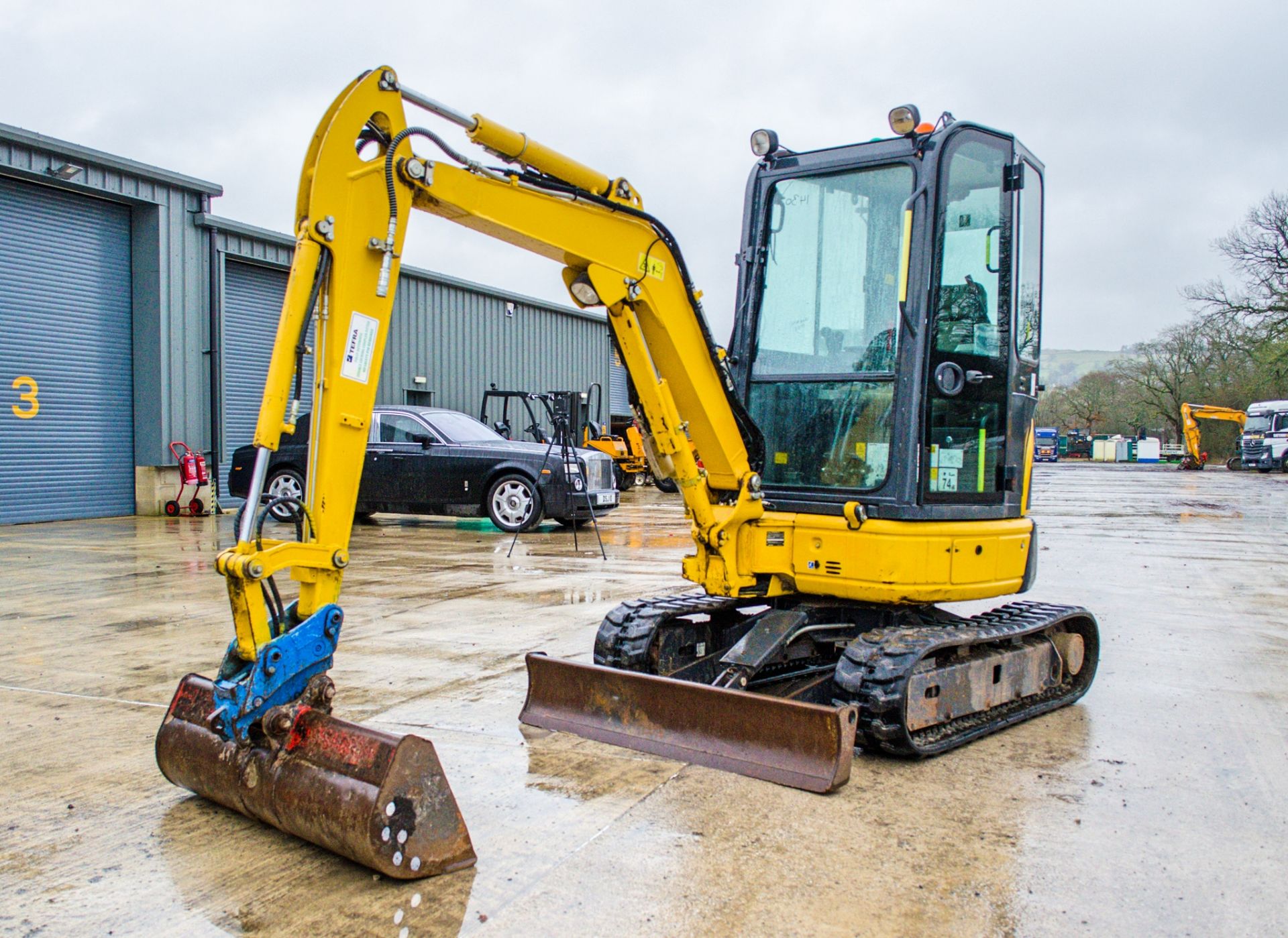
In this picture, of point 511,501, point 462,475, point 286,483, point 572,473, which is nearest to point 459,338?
point 286,483

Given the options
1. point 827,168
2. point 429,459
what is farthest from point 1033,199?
point 429,459

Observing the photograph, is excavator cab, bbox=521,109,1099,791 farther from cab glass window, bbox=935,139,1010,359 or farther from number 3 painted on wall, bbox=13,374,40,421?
number 3 painted on wall, bbox=13,374,40,421

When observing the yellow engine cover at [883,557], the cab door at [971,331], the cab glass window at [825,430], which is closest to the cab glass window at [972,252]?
the cab door at [971,331]

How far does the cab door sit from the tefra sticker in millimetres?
2532

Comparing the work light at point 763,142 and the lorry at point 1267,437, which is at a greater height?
the work light at point 763,142

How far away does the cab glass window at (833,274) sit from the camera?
4.93m

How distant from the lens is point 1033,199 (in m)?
5.43

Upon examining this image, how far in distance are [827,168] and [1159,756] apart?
311cm

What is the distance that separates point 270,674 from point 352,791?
0.46 metres

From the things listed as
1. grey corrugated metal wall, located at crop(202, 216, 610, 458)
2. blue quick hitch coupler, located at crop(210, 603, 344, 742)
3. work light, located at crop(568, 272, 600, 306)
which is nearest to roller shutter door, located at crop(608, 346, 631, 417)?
grey corrugated metal wall, located at crop(202, 216, 610, 458)

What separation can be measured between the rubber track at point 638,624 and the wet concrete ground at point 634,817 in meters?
0.52

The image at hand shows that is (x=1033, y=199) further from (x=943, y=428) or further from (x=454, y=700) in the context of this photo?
(x=454, y=700)

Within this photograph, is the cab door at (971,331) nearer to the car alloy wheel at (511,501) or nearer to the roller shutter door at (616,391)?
the car alloy wheel at (511,501)

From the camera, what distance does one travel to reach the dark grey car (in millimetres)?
13375
